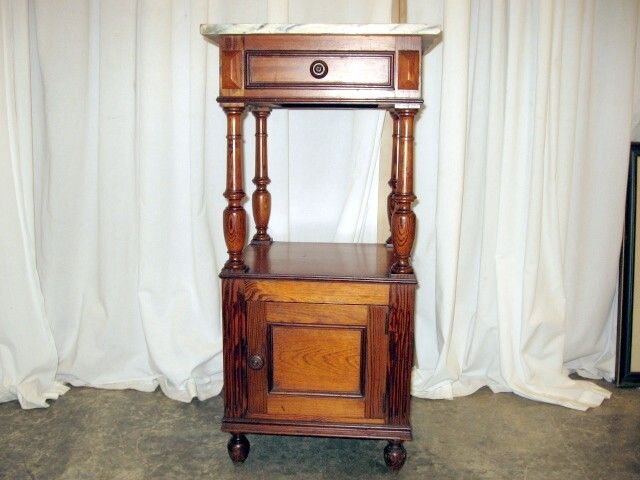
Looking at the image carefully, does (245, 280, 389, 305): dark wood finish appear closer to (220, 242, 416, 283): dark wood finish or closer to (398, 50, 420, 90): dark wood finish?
(220, 242, 416, 283): dark wood finish

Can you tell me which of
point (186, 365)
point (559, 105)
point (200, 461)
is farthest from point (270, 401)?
point (559, 105)

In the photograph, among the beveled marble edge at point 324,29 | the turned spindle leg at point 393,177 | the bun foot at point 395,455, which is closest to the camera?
the beveled marble edge at point 324,29

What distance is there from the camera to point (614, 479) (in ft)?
5.78

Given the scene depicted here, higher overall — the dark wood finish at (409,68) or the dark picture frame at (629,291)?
the dark wood finish at (409,68)

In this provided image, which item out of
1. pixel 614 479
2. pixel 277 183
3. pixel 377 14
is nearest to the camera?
pixel 614 479

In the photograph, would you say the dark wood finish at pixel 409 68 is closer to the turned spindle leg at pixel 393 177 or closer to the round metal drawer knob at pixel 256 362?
the turned spindle leg at pixel 393 177

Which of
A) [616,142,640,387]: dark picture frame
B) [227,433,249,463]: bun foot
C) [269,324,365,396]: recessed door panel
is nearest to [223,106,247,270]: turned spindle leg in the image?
[269,324,365,396]: recessed door panel

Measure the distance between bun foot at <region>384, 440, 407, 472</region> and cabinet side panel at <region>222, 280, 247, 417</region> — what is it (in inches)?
17.2

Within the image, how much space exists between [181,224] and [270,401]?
0.80 m

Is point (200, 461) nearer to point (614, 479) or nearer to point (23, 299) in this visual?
point (23, 299)

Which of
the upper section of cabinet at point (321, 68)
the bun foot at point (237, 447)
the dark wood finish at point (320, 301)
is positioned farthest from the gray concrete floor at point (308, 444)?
the upper section of cabinet at point (321, 68)

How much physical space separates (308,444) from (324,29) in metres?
1.25

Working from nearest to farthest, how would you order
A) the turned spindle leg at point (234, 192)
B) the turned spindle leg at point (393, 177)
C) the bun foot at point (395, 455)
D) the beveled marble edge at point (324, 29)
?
the beveled marble edge at point (324, 29) → the turned spindle leg at point (234, 192) → the bun foot at point (395, 455) → the turned spindle leg at point (393, 177)

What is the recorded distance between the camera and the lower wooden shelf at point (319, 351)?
1.71 m
